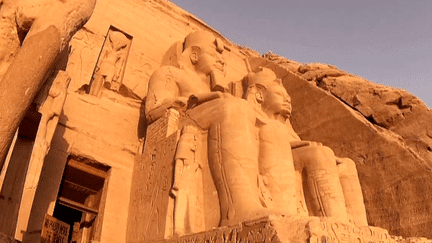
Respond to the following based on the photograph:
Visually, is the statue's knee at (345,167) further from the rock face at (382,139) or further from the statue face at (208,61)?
the statue face at (208,61)

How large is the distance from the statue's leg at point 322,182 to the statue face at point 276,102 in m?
0.56

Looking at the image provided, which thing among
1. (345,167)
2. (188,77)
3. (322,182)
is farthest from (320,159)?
(188,77)

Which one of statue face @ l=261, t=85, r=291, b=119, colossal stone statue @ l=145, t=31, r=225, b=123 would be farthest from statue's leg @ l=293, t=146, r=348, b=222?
colossal stone statue @ l=145, t=31, r=225, b=123

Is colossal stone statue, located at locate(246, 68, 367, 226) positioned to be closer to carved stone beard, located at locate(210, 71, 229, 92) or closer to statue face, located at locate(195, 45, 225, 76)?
carved stone beard, located at locate(210, 71, 229, 92)

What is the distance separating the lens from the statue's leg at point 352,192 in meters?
4.91

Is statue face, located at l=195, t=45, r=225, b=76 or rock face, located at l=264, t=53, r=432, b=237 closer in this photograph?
rock face, located at l=264, t=53, r=432, b=237

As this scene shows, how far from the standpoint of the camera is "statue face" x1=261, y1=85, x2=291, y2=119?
5492 millimetres

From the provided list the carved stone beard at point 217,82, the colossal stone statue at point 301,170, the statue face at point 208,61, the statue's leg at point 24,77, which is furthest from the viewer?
the statue face at point 208,61

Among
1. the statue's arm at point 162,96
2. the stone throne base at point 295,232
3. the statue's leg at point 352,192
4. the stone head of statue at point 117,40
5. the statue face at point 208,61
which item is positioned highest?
the stone head of statue at point 117,40

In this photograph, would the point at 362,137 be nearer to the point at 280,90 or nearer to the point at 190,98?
the point at 280,90

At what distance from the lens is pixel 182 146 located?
4.21m

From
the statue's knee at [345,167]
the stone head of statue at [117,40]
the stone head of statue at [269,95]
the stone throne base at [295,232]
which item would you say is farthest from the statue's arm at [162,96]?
the statue's knee at [345,167]

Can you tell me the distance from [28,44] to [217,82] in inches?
129

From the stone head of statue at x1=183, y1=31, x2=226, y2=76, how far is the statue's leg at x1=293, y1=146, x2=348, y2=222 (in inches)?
61.0
